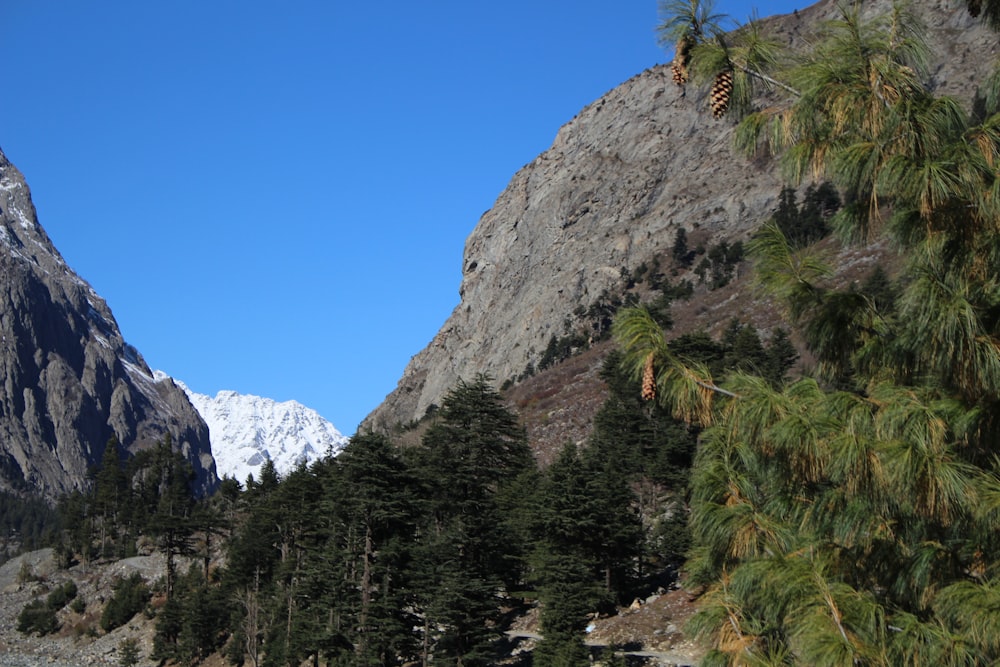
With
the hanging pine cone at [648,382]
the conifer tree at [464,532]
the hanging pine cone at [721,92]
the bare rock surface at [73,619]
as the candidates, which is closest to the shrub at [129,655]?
the bare rock surface at [73,619]

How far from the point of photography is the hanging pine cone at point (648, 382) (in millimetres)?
7555

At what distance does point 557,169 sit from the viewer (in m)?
169

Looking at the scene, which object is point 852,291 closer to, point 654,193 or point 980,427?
point 980,427

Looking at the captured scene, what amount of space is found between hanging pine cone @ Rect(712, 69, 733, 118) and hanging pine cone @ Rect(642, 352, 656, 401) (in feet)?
7.44

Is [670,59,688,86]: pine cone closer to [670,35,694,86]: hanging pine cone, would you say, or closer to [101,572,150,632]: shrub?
[670,35,694,86]: hanging pine cone

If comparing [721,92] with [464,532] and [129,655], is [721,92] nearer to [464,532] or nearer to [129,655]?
[464,532]

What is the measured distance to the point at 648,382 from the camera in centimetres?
764

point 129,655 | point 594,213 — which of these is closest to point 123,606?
point 129,655

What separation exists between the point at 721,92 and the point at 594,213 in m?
144

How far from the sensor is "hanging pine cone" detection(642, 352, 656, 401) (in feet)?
24.8

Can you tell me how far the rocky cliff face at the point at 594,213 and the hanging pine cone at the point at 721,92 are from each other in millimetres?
118641

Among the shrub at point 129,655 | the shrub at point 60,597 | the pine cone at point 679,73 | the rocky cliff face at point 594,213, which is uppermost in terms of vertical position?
the rocky cliff face at point 594,213

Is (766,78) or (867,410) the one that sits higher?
(766,78)

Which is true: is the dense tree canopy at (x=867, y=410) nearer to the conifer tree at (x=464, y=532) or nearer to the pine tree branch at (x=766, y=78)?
the pine tree branch at (x=766, y=78)
